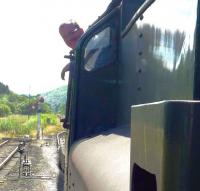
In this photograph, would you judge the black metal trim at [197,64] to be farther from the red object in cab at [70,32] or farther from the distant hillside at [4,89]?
the distant hillside at [4,89]

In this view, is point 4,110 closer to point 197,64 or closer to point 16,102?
point 16,102

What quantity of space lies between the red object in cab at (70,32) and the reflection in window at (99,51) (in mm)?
711

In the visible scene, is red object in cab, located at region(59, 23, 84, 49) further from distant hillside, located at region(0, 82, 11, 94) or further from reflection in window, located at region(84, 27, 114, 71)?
distant hillside, located at region(0, 82, 11, 94)

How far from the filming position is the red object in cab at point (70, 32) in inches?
175

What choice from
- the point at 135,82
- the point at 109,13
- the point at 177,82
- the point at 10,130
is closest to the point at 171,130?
the point at 177,82

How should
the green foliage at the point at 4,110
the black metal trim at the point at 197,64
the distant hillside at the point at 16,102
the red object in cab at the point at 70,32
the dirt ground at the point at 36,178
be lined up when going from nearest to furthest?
the black metal trim at the point at 197,64 → the red object in cab at the point at 70,32 → the dirt ground at the point at 36,178 → the green foliage at the point at 4,110 → the distant hillside at the point at 16,102

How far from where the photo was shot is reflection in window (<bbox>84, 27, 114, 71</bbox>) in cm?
364

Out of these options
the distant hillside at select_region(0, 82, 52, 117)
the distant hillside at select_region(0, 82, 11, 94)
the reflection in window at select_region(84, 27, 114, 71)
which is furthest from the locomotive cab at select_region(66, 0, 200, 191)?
the distant hillside at select_region(0, 82, 11, 94)

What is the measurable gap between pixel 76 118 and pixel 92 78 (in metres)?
0.38

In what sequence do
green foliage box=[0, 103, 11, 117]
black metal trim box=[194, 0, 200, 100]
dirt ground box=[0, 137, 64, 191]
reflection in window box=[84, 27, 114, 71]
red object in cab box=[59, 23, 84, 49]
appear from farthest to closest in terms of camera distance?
green foliage box=[0, 103, 11, 117], dirt ground box=[0, 137, 64, 191], red object in cab box=[59, 23, 84, 49], reflection in window box=[84, 27, 114, 71], black metal trim box=[194, 0, 200, 100]

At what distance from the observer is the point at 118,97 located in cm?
348

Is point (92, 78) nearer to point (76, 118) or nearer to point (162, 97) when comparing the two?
point (76, 118)

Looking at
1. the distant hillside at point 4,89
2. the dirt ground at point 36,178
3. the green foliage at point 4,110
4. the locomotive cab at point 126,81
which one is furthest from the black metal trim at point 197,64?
the distant hillside at point 4,89

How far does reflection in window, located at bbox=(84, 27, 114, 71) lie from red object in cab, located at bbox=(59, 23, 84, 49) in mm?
→ 711
